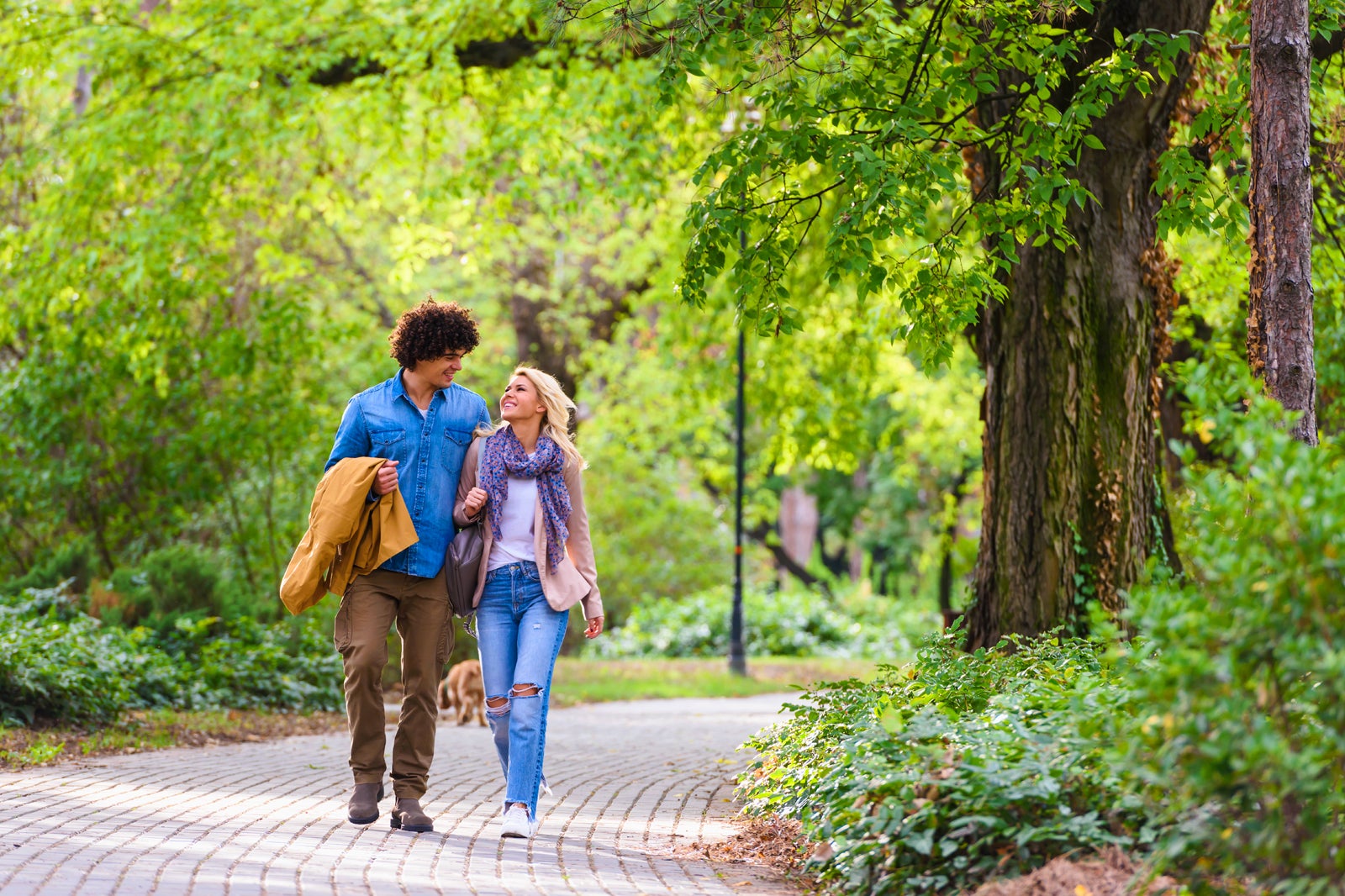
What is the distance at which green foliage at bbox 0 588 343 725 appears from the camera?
9195mm

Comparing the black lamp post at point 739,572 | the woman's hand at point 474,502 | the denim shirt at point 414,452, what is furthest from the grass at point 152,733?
the black lamp post at point 739,572

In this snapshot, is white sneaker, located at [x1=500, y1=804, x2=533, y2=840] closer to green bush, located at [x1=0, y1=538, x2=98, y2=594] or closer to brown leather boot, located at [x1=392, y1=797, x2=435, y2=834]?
brown leather boot, located at [x1=392, y1=797, x2=435, y2=834]

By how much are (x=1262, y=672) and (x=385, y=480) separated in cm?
356

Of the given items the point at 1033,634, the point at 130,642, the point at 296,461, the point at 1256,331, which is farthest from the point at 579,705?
the point at 1256,331

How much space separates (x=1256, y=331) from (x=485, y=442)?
3.30 metres

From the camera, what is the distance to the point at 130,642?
435 inches

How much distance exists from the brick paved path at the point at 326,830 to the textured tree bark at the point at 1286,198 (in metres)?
2.86

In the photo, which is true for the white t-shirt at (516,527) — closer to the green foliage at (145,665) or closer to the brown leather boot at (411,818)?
the brown leather boot at (411,818)

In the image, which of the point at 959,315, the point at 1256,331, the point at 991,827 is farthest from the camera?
the point at 959,315

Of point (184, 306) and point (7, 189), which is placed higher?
point (7, 189)

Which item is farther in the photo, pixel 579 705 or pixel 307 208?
pixel 579 705

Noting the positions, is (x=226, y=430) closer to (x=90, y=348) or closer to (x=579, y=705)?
(x=90, y=348)

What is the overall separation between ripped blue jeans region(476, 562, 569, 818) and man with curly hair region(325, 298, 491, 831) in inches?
10.4

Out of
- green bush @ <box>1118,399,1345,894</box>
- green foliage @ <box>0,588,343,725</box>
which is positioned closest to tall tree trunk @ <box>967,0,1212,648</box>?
green bush @ <box>1118,399,1345,894</box>
